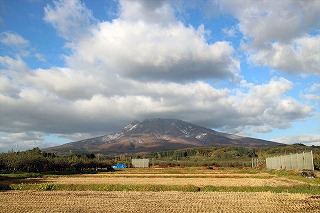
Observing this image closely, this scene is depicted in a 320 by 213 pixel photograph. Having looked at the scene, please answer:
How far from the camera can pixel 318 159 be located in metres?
55.2

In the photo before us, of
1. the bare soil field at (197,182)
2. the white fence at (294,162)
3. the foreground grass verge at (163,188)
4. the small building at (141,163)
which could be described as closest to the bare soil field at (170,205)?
the foreground grass verge at (163,188)

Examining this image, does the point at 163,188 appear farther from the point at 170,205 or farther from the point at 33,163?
the point at 33,163

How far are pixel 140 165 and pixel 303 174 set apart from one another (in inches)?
3248

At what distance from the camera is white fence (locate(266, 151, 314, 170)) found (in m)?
54.2

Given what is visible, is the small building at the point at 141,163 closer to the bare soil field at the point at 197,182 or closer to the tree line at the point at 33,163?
the tree line at the point at 33,163

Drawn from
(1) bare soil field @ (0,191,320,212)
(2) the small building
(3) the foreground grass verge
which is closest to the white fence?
(3) the foreground grass verge

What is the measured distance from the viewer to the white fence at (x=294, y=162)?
178 feet

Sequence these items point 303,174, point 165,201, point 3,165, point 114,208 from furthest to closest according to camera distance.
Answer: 1. point 3,165
2. point 303,174
3. point 165,201
4. point 114,208

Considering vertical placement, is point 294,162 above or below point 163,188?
above

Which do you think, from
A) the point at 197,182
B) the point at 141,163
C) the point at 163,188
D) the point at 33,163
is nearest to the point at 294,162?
the point at 197,182

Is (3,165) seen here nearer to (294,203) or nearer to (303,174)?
(303,174)

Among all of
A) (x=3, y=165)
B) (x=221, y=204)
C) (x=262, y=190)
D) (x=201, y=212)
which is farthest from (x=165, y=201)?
(x=3, y=165)

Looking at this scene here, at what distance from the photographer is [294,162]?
6225 centimetres

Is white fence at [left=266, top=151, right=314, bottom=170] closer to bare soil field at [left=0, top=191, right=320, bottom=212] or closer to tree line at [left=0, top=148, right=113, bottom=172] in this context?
bare soil field at [left=0, top=191, right=320, bottom=212]
